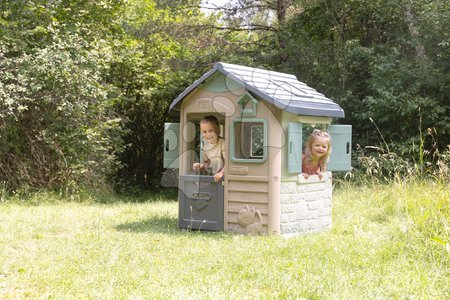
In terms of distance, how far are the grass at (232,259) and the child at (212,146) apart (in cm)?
86

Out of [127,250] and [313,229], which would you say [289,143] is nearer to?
[313,229]

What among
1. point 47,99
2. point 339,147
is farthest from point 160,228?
point 47,99

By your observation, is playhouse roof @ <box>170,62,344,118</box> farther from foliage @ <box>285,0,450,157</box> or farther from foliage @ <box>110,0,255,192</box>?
foliage @ <box>110,0,255,192</box>

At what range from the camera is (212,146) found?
7320 mm

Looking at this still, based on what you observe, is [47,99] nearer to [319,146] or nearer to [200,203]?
[200,203]

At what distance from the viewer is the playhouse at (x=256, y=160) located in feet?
21.5

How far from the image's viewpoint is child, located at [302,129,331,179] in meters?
7.04

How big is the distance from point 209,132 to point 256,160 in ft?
2.96

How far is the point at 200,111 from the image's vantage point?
707cm

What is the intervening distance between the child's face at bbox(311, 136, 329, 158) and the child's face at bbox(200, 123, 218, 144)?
48.0 inches

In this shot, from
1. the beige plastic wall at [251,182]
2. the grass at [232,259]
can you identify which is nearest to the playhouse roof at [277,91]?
the beige plastic wall at [251,182]

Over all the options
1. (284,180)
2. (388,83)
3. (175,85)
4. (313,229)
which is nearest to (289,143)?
(284,180)

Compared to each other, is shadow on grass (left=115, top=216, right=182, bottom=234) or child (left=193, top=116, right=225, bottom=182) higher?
child (left=193, top=116, right=225, bottom=182)

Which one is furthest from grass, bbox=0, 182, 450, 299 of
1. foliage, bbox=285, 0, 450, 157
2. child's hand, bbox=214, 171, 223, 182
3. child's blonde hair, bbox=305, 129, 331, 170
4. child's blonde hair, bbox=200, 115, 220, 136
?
foliage, bbox=285, 0, 450, 157
